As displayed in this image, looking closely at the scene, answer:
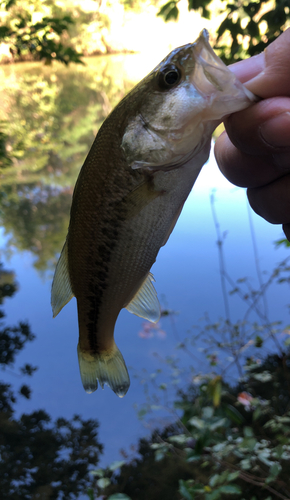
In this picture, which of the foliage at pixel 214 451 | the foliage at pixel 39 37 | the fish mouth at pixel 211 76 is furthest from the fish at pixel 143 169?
the foliage at pixel 39 37

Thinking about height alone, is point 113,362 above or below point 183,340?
below

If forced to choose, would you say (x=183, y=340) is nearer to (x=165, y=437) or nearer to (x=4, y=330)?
(x=165, y=437)

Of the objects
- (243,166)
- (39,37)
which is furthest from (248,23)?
(39,37)

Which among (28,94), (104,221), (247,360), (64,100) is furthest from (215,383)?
(28,94)

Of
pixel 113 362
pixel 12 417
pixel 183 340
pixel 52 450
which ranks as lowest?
pixel 113 362

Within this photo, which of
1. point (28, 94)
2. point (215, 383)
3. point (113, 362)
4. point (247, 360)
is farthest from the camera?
point (28, 94)

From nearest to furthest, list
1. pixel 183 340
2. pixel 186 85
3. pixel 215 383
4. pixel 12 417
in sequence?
pixel 186 85 < pixel 215 383 < pixel 12 417 < pixel 183 340

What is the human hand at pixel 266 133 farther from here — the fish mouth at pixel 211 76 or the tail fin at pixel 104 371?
the tail fin at pixel 104 371
